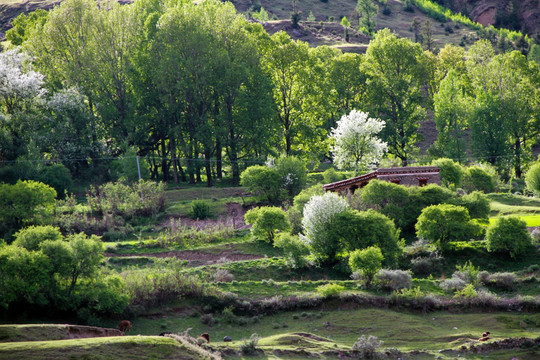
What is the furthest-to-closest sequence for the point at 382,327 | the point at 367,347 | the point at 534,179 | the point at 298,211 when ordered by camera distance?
the point at 534,179 < the point at 298,211 < the point at 382,327 < the point at 367,347

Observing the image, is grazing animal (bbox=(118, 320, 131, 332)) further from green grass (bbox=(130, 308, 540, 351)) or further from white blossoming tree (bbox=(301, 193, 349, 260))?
white blossoming tree (bbox=(301, 193, 349, 260))

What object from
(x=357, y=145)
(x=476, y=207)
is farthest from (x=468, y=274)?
(x=357, y=145)

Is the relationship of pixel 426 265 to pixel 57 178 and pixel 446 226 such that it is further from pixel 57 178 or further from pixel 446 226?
pixel 57 178

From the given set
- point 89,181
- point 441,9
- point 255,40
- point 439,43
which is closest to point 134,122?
point 89,181

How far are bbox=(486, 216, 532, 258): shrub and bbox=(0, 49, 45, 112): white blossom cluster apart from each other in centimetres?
4275

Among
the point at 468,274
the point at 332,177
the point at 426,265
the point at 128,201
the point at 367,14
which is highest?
the point at 367,14

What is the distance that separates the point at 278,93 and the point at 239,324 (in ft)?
139

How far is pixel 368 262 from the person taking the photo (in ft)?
118

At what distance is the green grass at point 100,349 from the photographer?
2264 cm

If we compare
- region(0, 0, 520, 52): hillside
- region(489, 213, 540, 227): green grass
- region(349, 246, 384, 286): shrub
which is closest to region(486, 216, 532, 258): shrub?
region(489, 213, 540, 227): green grass

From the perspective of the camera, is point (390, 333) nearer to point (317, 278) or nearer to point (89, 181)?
point (317, 278)

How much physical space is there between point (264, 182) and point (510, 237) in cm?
2058

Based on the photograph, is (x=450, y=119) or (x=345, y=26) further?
(x=345, y=26)

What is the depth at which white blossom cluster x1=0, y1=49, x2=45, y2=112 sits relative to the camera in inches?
2427
